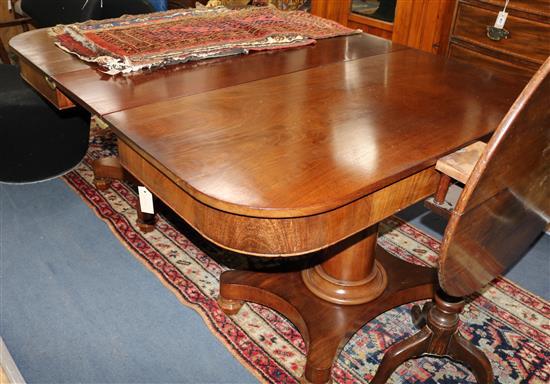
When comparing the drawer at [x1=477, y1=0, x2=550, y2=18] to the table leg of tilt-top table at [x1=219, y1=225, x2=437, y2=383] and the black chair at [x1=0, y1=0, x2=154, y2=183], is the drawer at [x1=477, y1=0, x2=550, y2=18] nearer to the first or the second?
the table leg of tilt-top table at [x1=219, y1=225, x2=437, y2=383]

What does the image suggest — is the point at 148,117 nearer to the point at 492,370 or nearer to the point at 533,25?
the point at 492,370

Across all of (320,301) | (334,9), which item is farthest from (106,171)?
(334,9)

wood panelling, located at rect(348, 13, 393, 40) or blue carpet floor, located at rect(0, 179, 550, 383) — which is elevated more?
wood panelling, located at rect(348, 13, 393, 40)

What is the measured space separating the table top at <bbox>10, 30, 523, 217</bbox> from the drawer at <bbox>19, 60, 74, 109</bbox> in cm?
4

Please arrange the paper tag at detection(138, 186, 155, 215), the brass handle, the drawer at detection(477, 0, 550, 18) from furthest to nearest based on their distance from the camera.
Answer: the drawer at detection(477, 0, 550, 18) < the paper tag at detection(138, 186, 155, 215) < the brass handle

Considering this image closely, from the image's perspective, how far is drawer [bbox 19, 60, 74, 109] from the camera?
1528 millimetres

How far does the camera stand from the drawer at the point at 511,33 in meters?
2.00

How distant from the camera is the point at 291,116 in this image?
1.25 metres

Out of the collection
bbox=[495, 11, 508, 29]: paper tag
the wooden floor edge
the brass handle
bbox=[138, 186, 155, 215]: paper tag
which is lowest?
the wooden floor edge

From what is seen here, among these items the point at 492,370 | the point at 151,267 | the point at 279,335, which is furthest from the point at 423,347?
the point at 151,267

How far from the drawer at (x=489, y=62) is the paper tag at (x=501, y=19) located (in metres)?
0.14

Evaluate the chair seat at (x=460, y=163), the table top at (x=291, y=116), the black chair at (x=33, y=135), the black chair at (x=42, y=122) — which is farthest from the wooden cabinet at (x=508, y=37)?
the black chair at (x=33, y=135)

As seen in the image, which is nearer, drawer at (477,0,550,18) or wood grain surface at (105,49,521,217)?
wood grain surface at (105,49,521,217)

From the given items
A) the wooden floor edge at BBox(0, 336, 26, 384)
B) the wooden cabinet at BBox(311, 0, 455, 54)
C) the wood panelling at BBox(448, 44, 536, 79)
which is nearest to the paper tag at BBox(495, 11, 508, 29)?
the wood panelling at BBox(448, 44, 536, 79)
